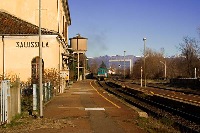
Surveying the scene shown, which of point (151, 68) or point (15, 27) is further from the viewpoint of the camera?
point (151, 68)

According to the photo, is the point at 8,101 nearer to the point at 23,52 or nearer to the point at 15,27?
the point at 23,52

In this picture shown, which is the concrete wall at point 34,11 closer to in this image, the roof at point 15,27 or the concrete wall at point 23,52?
the roof at point 15,27

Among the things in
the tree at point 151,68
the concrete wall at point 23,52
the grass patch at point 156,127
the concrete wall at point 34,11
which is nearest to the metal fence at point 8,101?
the grass patch at point 156,127

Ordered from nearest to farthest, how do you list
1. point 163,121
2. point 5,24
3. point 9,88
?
point 9,88 < point 163,121 < point 5,24

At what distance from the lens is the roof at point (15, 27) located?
111 ft

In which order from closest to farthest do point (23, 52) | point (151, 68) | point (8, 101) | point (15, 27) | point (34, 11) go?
1. point (8, 101)
2. point (23, 52)
3. point (15, 27)
4. point (34, 11)
5. point (151, 68)

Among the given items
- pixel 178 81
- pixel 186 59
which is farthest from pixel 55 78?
pixel 186 59

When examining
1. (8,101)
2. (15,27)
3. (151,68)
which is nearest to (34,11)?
(15,27)

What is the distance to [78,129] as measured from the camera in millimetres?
12781

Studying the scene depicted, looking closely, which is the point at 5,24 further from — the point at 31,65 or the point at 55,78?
the point at 55,78

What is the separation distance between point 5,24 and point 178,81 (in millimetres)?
34297

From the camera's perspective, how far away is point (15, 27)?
115 feet

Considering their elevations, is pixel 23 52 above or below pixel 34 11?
below

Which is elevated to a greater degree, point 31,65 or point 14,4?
A: point 14,4
